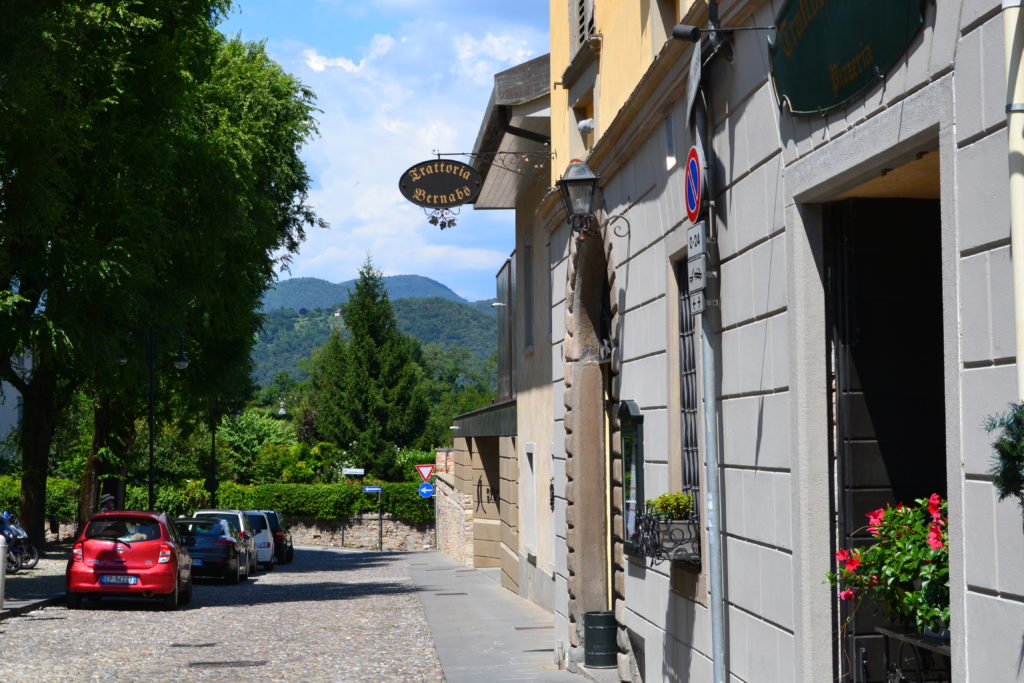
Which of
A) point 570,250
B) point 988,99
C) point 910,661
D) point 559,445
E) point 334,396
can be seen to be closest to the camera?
point 988,99

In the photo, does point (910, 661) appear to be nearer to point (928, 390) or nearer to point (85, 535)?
point (928, 390)

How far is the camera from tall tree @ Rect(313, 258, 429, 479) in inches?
3489

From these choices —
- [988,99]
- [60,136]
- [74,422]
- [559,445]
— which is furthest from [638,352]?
[74,422]

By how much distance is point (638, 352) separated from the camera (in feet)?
35.5

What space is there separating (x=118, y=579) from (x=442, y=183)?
328 inches

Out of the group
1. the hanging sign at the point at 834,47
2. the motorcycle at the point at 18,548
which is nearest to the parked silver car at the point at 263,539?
the motorcycle at the point at 18,548

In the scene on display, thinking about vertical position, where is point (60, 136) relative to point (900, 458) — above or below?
above

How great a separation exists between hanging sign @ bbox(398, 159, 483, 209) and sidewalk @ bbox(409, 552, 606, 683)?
5.75 meters

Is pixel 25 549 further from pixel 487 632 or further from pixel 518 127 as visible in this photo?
pixel 518 127

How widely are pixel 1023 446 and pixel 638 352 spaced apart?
22.3 feet

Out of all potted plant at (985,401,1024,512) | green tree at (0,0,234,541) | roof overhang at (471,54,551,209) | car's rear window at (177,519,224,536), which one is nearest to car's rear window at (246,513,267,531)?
car's rear window at (177,519,224,536)

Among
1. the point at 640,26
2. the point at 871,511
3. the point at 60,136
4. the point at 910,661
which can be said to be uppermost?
the point at 60,136

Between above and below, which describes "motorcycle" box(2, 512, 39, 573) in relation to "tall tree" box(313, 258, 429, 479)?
below

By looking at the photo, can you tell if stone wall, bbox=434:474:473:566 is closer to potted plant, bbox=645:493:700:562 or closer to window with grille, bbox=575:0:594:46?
window with grille, bbox=575:0:594:46
